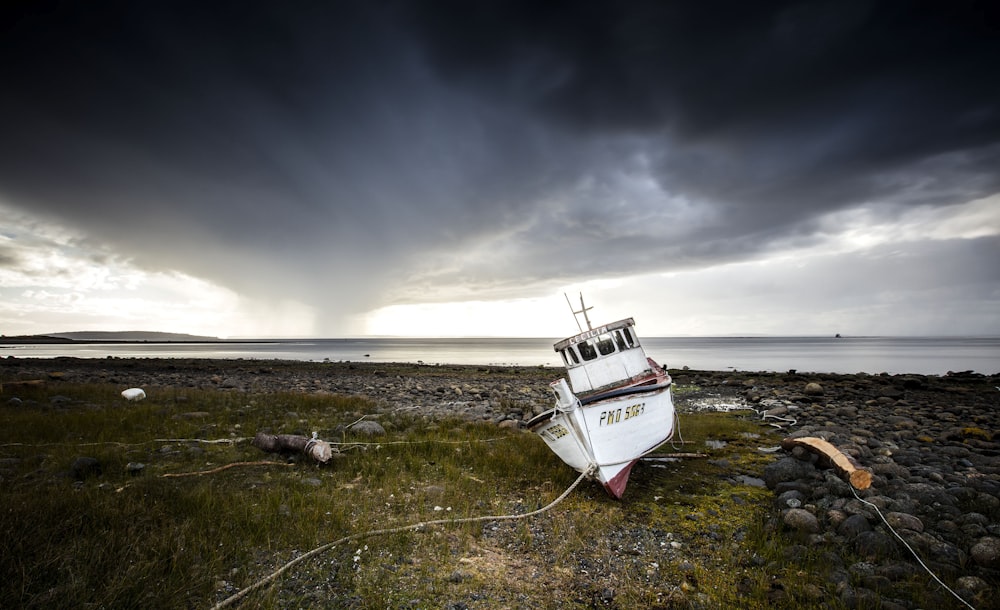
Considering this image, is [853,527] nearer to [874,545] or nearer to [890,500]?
[874,545]

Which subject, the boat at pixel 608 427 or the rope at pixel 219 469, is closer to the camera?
the rope at pixel 219 469

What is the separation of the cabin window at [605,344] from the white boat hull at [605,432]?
249cm

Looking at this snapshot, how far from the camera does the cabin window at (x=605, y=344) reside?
11688 millimetres

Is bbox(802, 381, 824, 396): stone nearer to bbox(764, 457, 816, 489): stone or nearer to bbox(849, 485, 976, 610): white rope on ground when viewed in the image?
bbox(764, 457, 816, 489): stone

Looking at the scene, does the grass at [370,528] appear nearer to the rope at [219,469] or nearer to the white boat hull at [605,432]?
the rope at [219,469]

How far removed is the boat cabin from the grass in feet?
7.57

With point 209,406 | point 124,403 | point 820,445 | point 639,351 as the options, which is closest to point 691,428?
point 639,351

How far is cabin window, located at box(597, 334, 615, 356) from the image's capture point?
38.3 feet

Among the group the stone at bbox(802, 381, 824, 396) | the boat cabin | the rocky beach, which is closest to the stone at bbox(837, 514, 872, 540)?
the rocky beach

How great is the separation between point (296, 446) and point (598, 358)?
7.98 metres

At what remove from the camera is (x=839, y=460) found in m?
7.99

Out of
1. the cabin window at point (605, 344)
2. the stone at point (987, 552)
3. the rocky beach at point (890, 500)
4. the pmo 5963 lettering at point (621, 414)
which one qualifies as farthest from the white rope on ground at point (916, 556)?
the cabin window at point (605, 344)

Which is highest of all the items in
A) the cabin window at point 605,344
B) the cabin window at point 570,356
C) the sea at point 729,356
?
the cabin window at point 605,344

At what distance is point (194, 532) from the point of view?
220 inches
